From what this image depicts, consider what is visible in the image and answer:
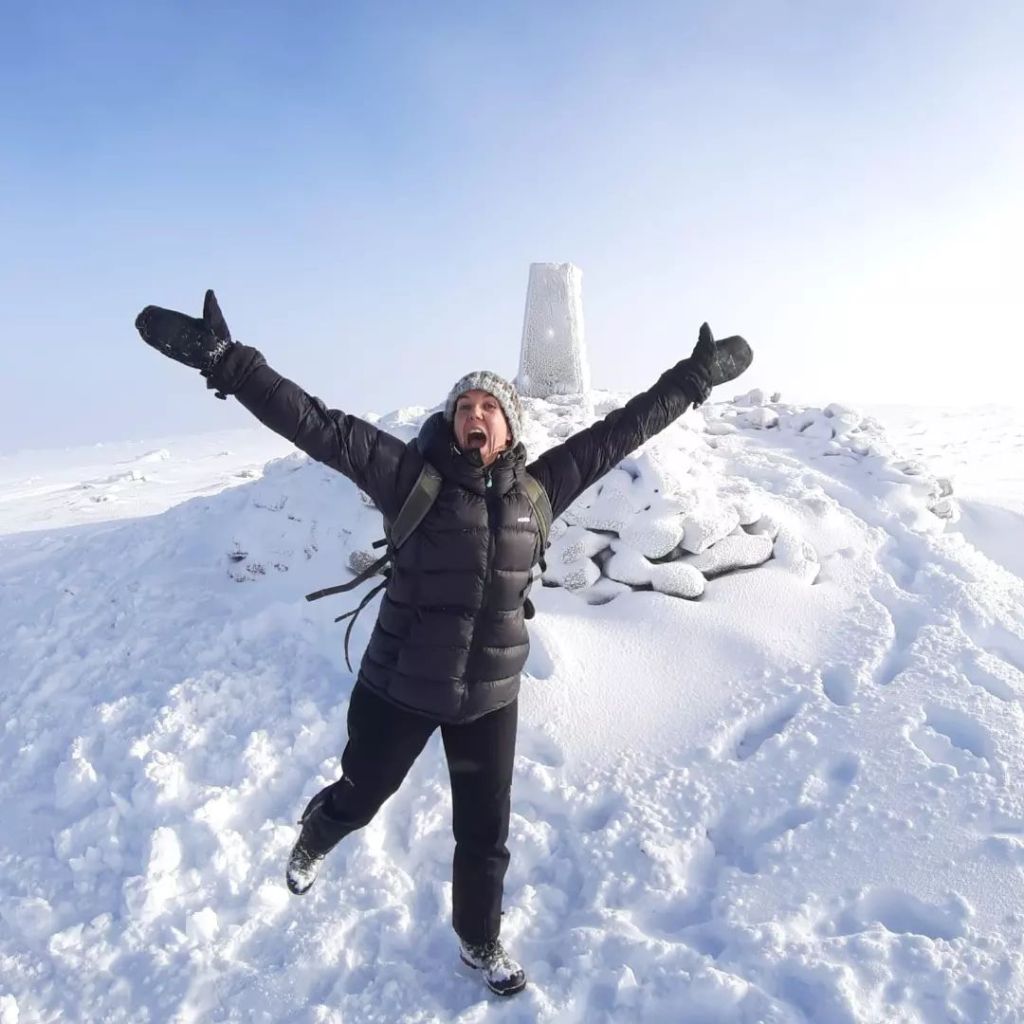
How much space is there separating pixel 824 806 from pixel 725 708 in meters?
0.82

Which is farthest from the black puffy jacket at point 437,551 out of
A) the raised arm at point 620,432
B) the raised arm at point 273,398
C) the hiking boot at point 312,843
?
the hiking boot at point 312,843

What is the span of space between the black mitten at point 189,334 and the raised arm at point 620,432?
3.83 feet

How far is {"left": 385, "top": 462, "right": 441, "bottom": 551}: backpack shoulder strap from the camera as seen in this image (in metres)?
2.48

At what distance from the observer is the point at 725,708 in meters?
4.22

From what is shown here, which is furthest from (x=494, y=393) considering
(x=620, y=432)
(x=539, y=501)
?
(x=620, y=432)

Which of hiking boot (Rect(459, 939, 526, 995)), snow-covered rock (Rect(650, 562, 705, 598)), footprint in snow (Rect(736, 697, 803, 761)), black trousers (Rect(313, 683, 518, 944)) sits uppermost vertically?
black trousers (Rect(313, 683, 518, 944))

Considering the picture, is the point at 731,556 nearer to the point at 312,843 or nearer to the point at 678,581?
the point at 678,581

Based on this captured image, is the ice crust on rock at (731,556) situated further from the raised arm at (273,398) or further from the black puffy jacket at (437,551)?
the raised arm at (273,398)

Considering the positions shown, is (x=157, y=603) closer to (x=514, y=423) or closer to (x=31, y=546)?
(x=31, y=546)

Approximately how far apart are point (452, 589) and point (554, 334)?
7591mm

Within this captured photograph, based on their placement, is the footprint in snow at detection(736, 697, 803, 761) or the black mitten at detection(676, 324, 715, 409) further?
the footprint in snow at detection(736, 697, 803, 761)

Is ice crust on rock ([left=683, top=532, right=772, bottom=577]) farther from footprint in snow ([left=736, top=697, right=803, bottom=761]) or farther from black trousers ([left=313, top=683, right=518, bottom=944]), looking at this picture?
black trousers ([left=313, top=683, right=518, bottom=944])

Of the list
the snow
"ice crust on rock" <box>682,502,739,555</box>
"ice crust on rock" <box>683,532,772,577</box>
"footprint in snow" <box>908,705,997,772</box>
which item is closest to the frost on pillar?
the snow

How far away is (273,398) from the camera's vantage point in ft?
8.02
